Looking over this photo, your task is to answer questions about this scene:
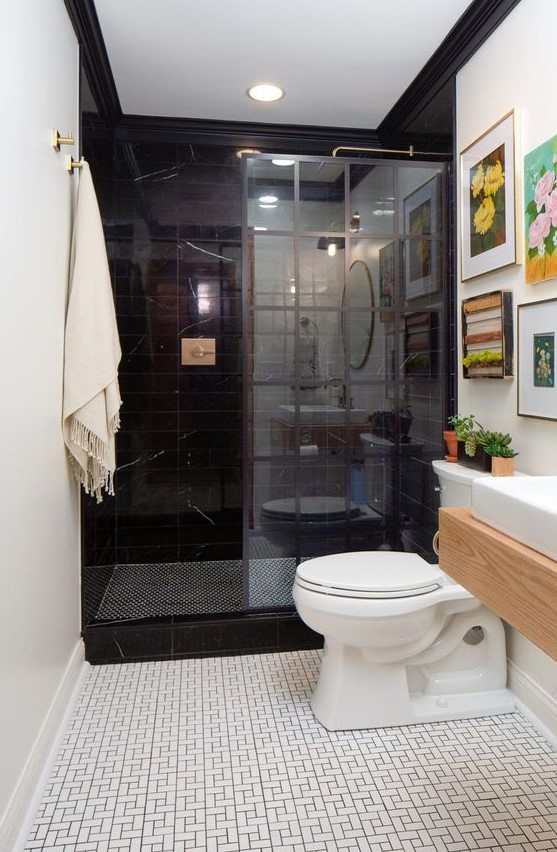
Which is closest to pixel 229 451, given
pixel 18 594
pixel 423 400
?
pixel 423 400

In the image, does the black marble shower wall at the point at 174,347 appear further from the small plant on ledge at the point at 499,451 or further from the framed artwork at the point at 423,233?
the small plant on ledge at the point at 499,451

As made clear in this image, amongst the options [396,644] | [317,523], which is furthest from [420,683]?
[317,523]

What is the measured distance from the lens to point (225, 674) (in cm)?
225

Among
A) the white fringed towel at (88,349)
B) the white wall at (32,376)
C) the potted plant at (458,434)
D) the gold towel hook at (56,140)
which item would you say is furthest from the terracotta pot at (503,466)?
the gold towel hook at (56,140)

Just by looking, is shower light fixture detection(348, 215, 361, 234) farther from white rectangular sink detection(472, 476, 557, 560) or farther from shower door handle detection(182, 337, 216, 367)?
white rectangular sink detection(472, 476, 557, 560)

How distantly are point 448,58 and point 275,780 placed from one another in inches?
108

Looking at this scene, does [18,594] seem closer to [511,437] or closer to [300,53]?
[511,437]

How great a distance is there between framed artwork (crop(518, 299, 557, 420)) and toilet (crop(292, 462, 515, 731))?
32 cm

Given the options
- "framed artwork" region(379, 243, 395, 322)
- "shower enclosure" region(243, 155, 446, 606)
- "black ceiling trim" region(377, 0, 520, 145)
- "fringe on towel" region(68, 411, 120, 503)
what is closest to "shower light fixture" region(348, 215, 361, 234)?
"shower enclosure" region(243, 155, 446, 606)

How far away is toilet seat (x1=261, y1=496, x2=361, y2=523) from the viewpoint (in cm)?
251

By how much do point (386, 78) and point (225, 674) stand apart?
8.76 ft

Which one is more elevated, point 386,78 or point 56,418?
point 386,78

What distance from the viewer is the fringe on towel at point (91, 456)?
1971mm

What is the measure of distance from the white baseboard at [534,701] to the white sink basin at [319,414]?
3.70 feet
